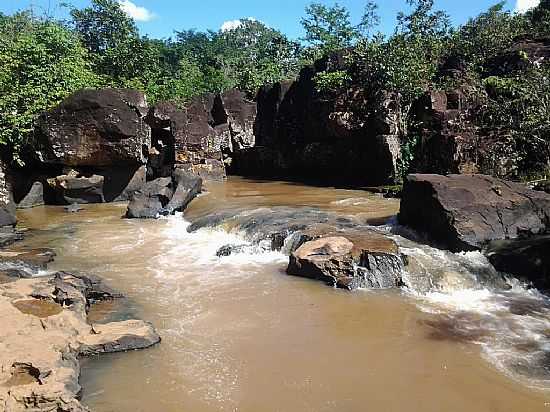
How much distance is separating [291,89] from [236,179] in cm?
415

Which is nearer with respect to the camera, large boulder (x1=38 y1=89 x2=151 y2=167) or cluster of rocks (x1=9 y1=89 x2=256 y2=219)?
cluster of rocks (x1=9 y1=89 x2=256 y2=219)

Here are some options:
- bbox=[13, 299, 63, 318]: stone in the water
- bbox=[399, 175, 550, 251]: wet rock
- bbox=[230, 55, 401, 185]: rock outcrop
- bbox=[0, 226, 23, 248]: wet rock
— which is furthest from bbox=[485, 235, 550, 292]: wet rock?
bbox=[0, 226, 23, 248]: wet rock

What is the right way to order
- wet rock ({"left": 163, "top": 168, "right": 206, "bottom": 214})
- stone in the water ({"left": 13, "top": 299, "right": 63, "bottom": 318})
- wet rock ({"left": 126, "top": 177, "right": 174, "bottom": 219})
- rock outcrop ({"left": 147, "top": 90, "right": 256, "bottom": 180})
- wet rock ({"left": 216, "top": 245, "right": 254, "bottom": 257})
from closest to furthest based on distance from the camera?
stone in the water ({"left": 13, "top": 299, "right": 63, "bottom": 318}) < wet rock ({"left": 216, "top": 245, "right": 254, "bottom": 257}) < wet rock ({"left": 126, "top": 177, "right": 174, "bottom": 219}) < wet rock ({"left": 163, "top": 168, "right": 206, "bottom": 214}) < rock outcrop ({"left": 147, "top": 90, "right": 256, "bottom": 180})

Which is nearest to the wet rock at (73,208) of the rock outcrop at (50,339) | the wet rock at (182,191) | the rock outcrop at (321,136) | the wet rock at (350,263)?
the wet rock at (182,191)

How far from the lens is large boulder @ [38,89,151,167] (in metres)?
14.9

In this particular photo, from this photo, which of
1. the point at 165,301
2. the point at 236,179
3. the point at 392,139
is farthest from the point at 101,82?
the point at 165,301

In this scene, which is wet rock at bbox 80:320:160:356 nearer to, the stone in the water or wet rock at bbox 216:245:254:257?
the stone in the water

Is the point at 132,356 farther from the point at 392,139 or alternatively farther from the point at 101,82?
the point at 101,82

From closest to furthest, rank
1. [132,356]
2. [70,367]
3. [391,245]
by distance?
[70,367], [132,356], [391,245]

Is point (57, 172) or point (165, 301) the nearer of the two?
point (165, 301)

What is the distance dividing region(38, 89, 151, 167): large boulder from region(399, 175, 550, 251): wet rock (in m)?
9.05

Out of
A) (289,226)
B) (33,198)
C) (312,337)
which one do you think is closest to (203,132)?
(33,198)

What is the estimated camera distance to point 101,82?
20156 millimetres

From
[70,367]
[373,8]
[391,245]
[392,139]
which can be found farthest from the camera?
[373,8]
